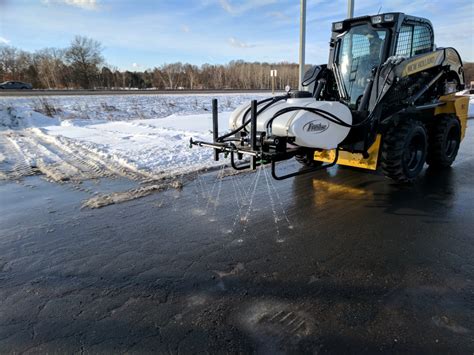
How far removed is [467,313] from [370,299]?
0.72 metres

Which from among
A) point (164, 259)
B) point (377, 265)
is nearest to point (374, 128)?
point (377, 265)

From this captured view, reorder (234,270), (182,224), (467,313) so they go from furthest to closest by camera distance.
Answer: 1. (182,224)
2. (234,270)
3. (467,313)

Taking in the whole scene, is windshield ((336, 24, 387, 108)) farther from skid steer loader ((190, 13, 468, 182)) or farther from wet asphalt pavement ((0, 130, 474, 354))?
wet asphalt pavement ((0, 130, 474, 354))

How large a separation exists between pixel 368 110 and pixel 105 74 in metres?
51.8

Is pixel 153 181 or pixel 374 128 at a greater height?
pixel 374 128

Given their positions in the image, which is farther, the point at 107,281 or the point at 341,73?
the point at 341,73

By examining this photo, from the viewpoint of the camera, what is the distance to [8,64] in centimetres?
4812

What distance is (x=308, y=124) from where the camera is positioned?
456cm

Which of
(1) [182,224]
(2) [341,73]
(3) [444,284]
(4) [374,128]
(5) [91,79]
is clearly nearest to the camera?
(3) [444,284]

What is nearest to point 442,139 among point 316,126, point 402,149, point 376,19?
point 402,149

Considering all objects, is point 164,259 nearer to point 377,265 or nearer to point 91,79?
point 377,265

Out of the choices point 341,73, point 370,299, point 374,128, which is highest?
point 341,73

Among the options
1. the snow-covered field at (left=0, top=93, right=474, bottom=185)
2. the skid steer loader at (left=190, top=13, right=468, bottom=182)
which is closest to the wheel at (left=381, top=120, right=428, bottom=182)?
the skid steer loader at (left=190, top=13, right=468, bottom=182)

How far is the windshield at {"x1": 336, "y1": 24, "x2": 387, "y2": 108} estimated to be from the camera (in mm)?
6012
